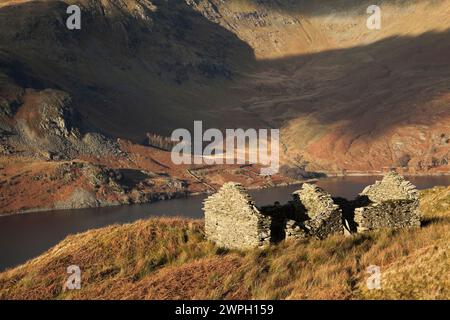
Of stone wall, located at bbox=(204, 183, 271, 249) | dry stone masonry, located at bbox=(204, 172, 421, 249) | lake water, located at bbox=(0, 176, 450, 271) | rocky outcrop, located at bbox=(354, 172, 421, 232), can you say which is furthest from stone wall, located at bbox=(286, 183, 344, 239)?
lake water, located at bbox=(0, 176, 450, 271)

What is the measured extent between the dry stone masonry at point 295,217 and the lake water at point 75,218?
7367 centimetres

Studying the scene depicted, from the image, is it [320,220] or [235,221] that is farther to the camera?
[235,221]

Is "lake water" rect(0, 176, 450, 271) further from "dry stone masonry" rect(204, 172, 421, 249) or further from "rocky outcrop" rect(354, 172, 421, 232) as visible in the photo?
"rocky outcrop" rect(354, 172, 421, 232)

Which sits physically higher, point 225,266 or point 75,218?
point 225,266

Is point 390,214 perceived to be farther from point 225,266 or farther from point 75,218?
point 75,218

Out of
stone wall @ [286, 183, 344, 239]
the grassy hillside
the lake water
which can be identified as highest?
stone wall @ [286, 183, 344, 239]

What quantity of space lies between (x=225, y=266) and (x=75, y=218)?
379 ft

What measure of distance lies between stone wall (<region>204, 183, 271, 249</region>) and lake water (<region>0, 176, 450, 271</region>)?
242 feet

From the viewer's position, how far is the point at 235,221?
23.7 m

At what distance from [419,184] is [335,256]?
475ft

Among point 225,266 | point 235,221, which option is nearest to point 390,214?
point 235,221

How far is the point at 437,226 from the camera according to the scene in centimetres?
2427

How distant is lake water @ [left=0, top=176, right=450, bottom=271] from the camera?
103944 millimetres
